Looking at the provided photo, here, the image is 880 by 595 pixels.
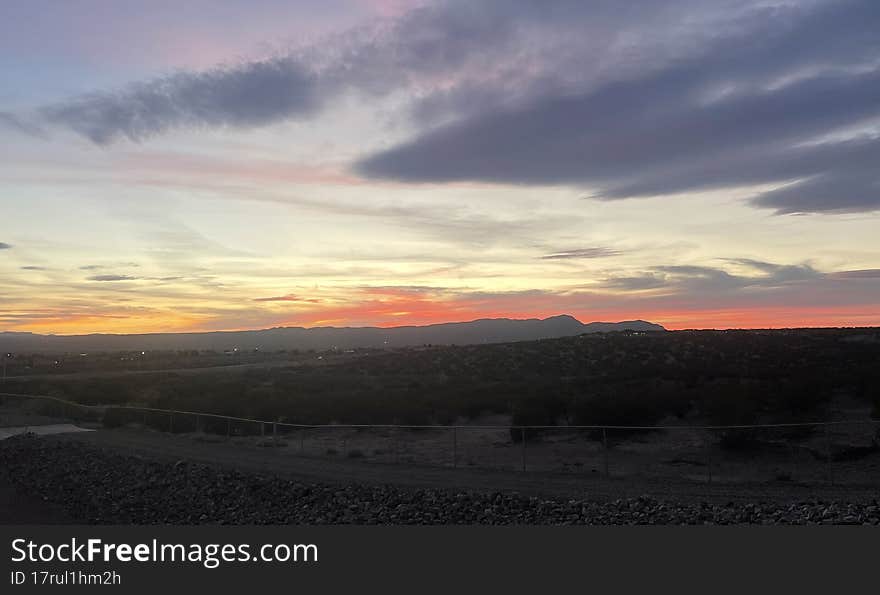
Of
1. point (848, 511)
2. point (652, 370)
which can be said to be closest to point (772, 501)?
point (848, 511)

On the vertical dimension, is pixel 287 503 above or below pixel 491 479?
below

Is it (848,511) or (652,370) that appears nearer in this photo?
(848,511)

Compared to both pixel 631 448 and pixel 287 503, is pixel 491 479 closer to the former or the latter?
pixel 287 503

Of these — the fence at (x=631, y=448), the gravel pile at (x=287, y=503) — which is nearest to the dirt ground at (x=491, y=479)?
the fence at (x=631, y=448)

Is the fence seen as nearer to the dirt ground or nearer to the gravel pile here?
the dirt ground

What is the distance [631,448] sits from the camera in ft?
94.0

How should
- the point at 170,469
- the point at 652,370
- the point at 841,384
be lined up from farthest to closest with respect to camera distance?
the point at 652,370
the point at 841,384
the point at 170,469

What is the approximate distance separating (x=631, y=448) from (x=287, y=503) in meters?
12.8

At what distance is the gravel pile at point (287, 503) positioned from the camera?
16781 mm

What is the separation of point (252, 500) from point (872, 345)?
65556 mm

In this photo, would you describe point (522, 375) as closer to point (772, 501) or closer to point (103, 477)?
point (103, 477)

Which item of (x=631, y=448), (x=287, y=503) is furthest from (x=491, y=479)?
(x=631, y=448)

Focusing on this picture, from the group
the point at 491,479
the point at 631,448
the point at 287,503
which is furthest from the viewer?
the point at 631,448

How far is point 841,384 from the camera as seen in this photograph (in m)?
40.3
